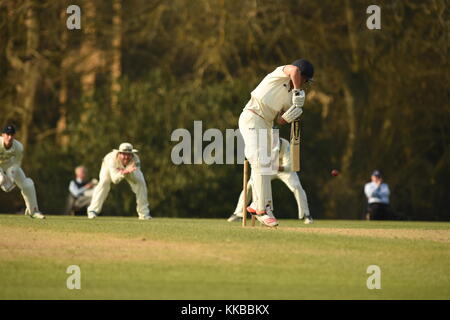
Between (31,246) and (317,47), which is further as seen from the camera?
(317,47)

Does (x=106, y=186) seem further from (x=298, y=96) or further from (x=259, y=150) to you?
(x=298, y=96)

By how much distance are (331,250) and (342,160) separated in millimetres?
21417

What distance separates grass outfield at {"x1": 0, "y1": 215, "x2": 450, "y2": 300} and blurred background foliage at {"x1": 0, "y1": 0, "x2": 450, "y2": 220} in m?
15.5

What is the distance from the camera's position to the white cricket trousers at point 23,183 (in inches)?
880

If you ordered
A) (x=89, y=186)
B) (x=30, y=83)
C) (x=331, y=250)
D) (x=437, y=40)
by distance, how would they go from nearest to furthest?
1. (x=331, y=250)
2. (x=89, y=186)
3. (x=437, y=40)
4. (x=30, y=83)

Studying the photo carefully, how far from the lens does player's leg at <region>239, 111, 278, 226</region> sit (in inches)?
731

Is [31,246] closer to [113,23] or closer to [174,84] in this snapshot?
[174,84]

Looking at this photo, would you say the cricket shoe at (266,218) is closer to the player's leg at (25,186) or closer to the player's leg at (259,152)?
the player's leg at (259,152)

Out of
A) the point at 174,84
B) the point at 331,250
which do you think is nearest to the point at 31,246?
the point at 331,250

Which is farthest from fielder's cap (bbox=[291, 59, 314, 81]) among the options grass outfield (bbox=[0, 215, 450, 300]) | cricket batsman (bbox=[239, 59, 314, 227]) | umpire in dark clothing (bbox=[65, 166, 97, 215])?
umpire in dark clothing (bbox=[65, 166, 97, 215])

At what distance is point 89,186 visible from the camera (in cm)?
3189

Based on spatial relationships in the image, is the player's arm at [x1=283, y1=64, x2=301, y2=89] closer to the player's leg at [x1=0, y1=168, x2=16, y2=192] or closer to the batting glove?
the batting glove

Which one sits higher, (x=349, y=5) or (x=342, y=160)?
(x=349, y=5)

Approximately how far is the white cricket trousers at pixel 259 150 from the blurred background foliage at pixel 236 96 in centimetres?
1624
